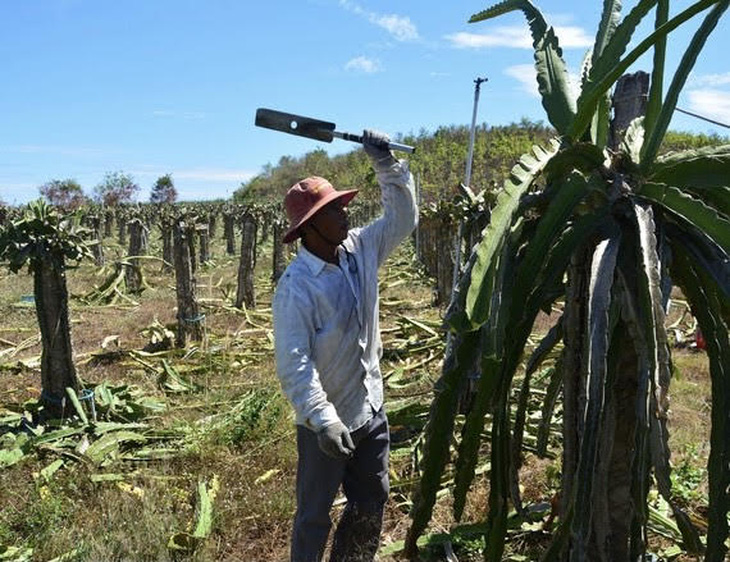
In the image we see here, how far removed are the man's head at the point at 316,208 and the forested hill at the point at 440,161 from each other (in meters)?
28.0

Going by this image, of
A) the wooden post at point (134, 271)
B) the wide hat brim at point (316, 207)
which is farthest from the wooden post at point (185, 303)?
the wide hat brim at point (316, 207)

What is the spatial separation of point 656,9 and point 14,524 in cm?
399

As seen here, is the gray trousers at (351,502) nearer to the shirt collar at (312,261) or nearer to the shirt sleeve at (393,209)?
the shirt collar at (312,261)

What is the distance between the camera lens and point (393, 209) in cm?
304

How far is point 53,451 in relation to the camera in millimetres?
4621

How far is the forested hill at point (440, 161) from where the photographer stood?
3840 cm

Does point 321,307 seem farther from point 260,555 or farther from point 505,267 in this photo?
point 260,555

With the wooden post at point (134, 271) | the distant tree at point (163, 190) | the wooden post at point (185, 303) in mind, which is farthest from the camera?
the distant tree at point (163, 190)

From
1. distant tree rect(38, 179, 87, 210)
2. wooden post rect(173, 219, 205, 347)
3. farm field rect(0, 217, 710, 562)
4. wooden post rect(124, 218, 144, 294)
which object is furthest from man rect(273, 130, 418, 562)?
distant tree rect(38, 179, 87, 210)

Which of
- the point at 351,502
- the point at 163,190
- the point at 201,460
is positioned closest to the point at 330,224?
the point at 351,502

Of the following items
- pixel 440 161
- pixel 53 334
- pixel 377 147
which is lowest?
pixel 53 334

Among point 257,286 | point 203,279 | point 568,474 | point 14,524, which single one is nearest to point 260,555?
point 14,524

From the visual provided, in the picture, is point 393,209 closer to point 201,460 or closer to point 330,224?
point 330,224

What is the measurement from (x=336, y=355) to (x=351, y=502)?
28.7 inches
